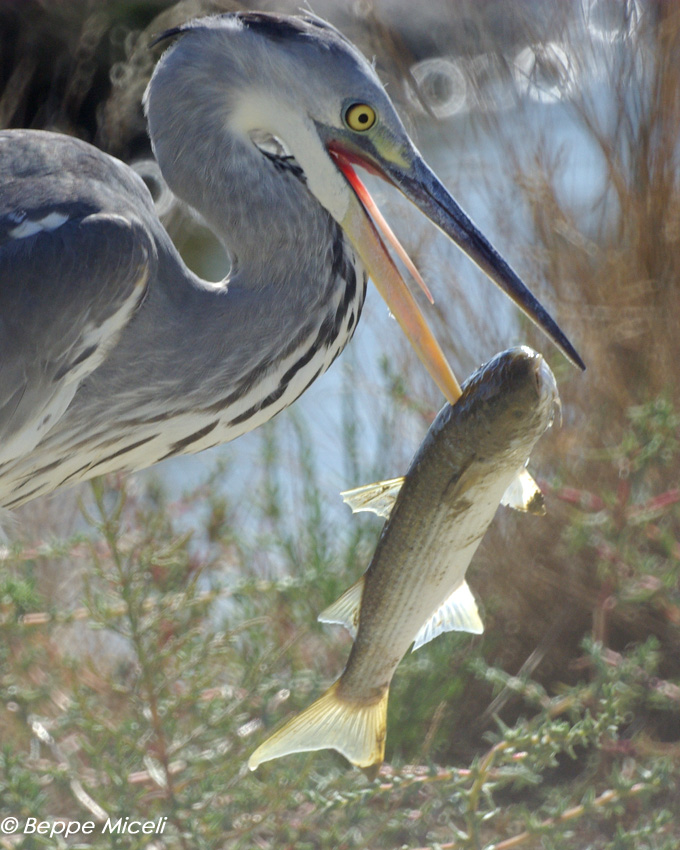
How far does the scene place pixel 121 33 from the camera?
5324 millimetres

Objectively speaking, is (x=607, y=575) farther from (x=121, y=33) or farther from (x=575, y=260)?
(x=121, y=33)

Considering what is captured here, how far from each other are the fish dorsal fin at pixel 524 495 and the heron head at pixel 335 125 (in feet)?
0.59

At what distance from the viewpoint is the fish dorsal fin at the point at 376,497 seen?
1.69 m

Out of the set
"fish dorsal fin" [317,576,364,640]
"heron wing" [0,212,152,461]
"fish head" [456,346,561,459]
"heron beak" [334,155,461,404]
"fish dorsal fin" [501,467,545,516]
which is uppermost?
"heron wing" [0,212,152,461]

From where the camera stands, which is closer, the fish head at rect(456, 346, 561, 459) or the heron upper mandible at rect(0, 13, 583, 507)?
the fish head at rect(456, 346, 561, 459)

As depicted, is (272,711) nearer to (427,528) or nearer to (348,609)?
(348,609)

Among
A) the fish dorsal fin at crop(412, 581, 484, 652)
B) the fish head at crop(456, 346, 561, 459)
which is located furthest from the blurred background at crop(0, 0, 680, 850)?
the fish head at crop(456, 346, 561, 459)

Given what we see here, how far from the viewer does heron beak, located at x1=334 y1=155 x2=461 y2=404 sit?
67.0 inches

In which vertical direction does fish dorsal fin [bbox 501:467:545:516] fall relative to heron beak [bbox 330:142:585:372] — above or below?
below

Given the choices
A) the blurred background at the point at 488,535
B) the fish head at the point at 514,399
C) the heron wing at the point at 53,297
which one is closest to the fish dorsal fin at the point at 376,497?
the fish head at the point at 514,399

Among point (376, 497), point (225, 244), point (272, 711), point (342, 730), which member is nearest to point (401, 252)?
point (225, 244)

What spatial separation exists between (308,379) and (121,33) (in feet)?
13.3

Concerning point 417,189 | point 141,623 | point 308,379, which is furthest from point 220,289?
point 141,623

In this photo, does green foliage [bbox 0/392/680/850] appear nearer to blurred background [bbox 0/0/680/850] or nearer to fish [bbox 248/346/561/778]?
blurred background [bbox 0/0/680/850]
